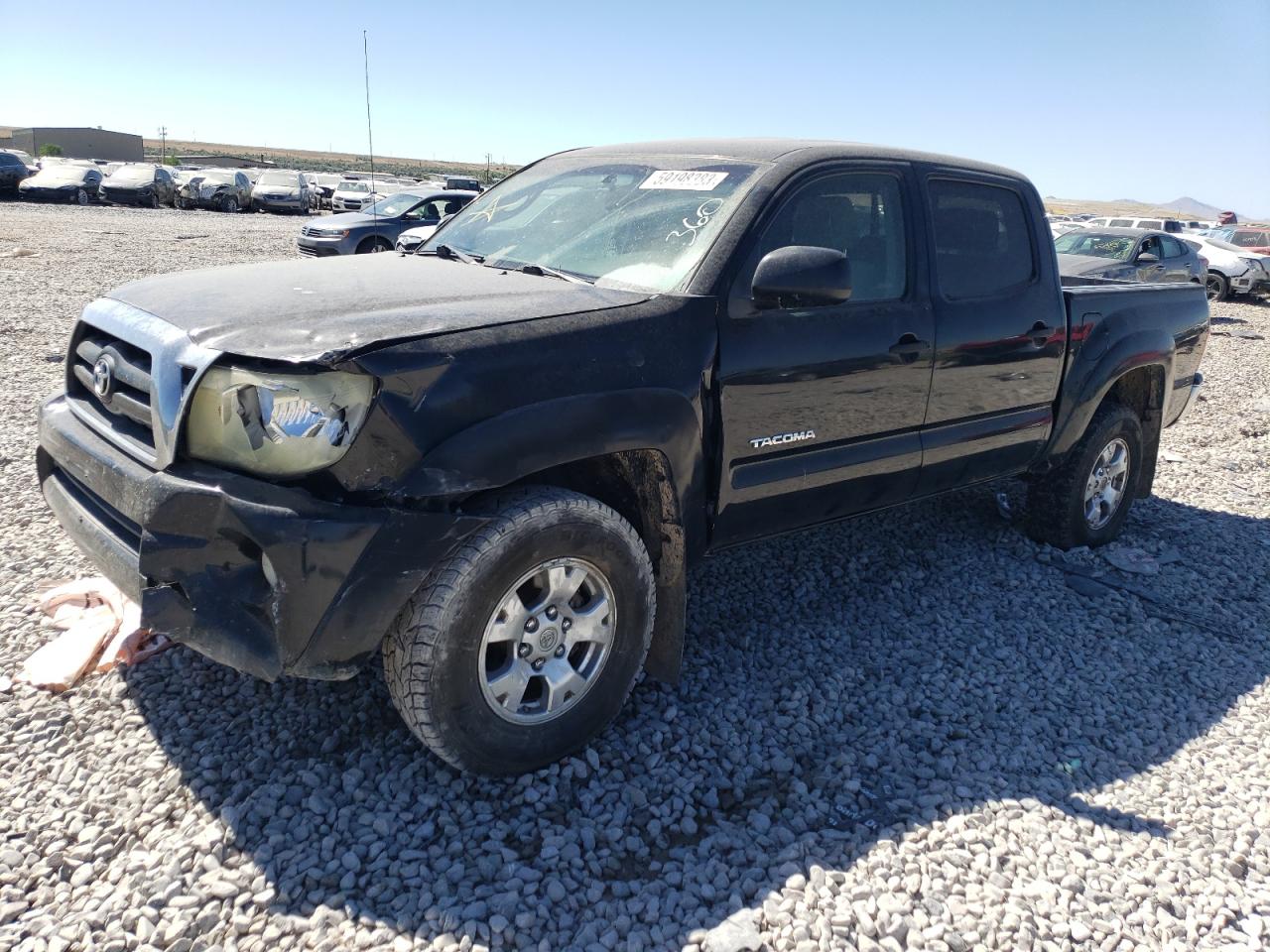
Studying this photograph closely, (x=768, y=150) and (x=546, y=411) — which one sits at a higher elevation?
(x=768, y=150)

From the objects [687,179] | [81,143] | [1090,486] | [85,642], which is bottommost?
[85,642]

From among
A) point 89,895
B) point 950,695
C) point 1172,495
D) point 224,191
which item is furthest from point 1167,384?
point 224,191

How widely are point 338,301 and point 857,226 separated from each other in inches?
80.1

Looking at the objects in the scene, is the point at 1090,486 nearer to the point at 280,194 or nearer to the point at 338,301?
the point at 338,301

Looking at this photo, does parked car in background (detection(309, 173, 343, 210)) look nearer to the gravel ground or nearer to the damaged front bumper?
the gravel ground

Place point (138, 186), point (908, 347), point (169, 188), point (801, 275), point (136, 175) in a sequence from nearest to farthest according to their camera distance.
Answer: point (801, 275) → point (908, 347) → point (138, 186) → point (136, 175) → point (169, 188)

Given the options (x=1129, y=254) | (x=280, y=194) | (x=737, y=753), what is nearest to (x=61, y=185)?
(x=280, y=194)

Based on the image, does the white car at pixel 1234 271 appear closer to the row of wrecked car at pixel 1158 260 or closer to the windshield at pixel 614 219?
the row of wrecked car at pixel 1158 260

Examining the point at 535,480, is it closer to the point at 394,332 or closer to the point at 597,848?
the point at 394,332

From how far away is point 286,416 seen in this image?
2.33m

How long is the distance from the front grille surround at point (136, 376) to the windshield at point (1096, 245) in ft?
50.6

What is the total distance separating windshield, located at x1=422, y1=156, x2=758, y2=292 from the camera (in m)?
3.20

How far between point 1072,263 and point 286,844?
14.9 m

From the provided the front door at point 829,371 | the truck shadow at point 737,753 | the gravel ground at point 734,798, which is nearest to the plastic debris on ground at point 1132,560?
the truck shadow at point 737,753
